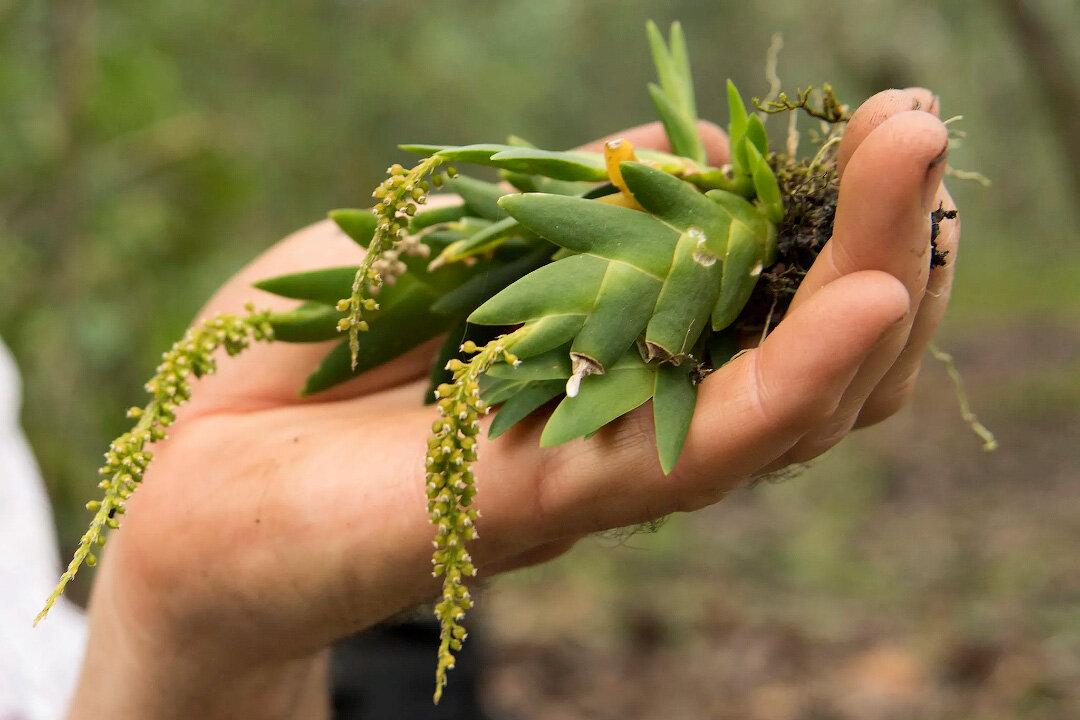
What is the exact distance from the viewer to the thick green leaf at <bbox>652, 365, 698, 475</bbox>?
95cm

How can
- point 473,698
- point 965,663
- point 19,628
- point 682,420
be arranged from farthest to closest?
1. point 965,663
2. point 473,698
3. point 19,628
4. point 682,420

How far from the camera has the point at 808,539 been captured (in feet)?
14.0

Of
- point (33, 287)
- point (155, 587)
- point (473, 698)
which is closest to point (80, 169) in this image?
point (33, 287)

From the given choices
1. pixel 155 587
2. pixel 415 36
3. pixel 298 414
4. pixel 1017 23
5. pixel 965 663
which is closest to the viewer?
pixel 155 587

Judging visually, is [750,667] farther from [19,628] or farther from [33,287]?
[33,287]

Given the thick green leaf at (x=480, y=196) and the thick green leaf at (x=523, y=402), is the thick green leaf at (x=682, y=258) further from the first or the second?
the thick green leaf at (x=480, y=196)

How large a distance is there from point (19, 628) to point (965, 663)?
2722 millimetres

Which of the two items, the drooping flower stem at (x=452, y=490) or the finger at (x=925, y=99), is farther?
the finger at (x=925, y=99)

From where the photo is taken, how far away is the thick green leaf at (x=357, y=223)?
4.12 ft

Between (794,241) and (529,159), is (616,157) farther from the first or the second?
(794,241)

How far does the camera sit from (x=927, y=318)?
3.52ft

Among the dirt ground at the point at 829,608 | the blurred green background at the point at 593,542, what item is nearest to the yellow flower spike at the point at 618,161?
the blurred green background at the point at 593,542

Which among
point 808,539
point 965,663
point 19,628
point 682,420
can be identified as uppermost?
point 682,420

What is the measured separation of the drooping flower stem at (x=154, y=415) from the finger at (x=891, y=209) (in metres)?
0.73
